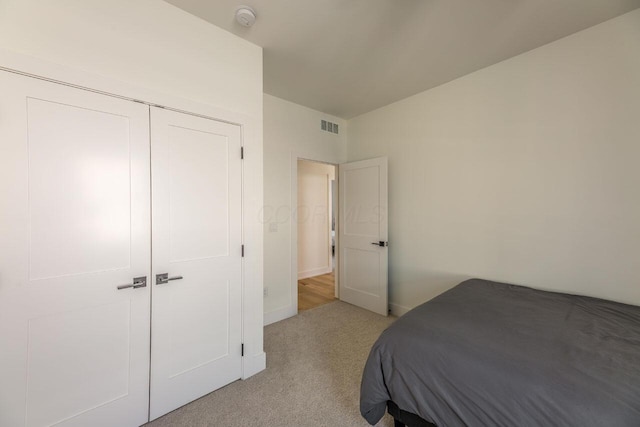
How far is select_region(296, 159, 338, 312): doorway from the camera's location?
5.13m

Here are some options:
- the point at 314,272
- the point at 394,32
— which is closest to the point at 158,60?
the point at 394,32

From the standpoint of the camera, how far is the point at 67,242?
55.9 inches

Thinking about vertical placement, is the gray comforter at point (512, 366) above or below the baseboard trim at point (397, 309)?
above

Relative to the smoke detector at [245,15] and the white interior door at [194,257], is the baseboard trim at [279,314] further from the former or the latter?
the smoke detector at [245,15]

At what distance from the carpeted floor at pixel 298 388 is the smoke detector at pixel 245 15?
2815mm

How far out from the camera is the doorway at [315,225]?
202 inches

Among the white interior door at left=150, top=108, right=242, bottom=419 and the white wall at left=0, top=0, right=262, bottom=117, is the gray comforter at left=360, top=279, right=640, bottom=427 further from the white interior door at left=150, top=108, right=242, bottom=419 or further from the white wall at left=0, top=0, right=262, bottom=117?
the white wall at left=0, top=0, right=262, bottom=117

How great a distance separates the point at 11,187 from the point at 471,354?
2473 mm

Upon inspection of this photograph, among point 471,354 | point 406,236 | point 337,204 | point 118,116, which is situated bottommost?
point 471,354

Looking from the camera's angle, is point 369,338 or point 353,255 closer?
point 369,338

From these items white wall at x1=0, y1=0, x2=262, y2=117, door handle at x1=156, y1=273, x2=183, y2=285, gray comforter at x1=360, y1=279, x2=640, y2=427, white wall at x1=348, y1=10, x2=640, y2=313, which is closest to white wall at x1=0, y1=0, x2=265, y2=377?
white wall at x1=0, y1=0, x2=262, y2=117

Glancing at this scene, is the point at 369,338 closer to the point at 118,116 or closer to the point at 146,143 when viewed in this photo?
the point at 146,143

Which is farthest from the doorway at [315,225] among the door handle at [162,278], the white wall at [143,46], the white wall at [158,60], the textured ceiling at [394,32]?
the door handle at [162,278]

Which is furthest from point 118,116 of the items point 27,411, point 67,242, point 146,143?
point 27,411
